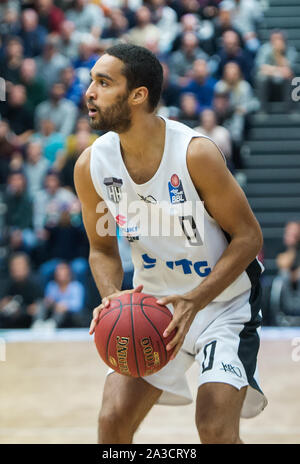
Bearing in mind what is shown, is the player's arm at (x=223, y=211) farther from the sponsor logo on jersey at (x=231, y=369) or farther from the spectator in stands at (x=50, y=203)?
the spectator in stands at (x=50, y=203)

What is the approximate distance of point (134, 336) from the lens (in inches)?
132

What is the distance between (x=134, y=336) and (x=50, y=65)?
855 centimetres

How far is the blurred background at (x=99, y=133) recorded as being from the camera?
30.1ft

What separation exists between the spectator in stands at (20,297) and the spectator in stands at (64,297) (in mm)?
130

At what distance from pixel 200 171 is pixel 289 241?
5.52 metres

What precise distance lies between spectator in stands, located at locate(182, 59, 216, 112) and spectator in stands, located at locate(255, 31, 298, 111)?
0.75 m

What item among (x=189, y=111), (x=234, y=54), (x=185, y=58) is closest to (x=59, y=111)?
(x=189, y=111)

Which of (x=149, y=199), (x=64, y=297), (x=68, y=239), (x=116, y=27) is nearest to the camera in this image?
(x=149, y=199)

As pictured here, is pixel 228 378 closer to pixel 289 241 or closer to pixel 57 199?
pixel 289 241

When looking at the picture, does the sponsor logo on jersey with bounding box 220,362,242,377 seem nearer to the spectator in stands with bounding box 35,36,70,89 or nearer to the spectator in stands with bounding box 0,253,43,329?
the spectator in stands with bounding box 0,253,43,329

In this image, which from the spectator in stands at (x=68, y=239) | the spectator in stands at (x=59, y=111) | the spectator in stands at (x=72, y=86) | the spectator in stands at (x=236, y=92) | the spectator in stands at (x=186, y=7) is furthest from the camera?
the spectator in stands at (x=186, y=7)

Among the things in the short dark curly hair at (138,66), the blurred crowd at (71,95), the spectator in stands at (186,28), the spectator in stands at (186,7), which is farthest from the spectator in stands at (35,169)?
the short dark curly hair at (138,66)

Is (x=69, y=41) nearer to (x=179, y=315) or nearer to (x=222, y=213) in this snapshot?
(x=222, y=213)

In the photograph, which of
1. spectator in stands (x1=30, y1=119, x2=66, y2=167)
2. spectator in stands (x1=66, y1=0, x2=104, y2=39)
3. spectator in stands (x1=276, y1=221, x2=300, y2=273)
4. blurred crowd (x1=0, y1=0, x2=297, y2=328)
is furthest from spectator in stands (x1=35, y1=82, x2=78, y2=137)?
spectator in stands (x1=276, y1=221, x2=300, y2=273)
